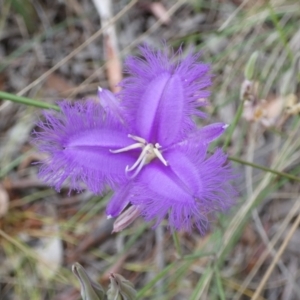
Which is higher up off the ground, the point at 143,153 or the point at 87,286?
the point at 143,153

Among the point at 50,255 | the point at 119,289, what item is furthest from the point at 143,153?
the point at 50,255

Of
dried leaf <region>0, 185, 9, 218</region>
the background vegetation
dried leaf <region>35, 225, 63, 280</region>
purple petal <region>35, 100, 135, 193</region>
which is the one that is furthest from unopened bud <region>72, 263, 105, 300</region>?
dried leaf <region>0, 185, 9, 218</region>

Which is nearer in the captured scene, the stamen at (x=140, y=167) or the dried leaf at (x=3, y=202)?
the stamen at (x=140, y=167)

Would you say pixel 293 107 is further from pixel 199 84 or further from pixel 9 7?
pixel 9 7

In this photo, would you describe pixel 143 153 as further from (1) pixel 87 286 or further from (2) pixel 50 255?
(2) pixel 50 255

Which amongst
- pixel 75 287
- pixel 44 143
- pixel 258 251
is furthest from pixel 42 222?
pixel 44 143

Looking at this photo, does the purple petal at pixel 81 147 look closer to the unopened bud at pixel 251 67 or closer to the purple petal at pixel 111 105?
the purple petal at pixel 111 105

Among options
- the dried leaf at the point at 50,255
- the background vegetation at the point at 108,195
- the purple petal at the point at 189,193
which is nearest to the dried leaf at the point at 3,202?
the background vegetation at the point at 108,195
